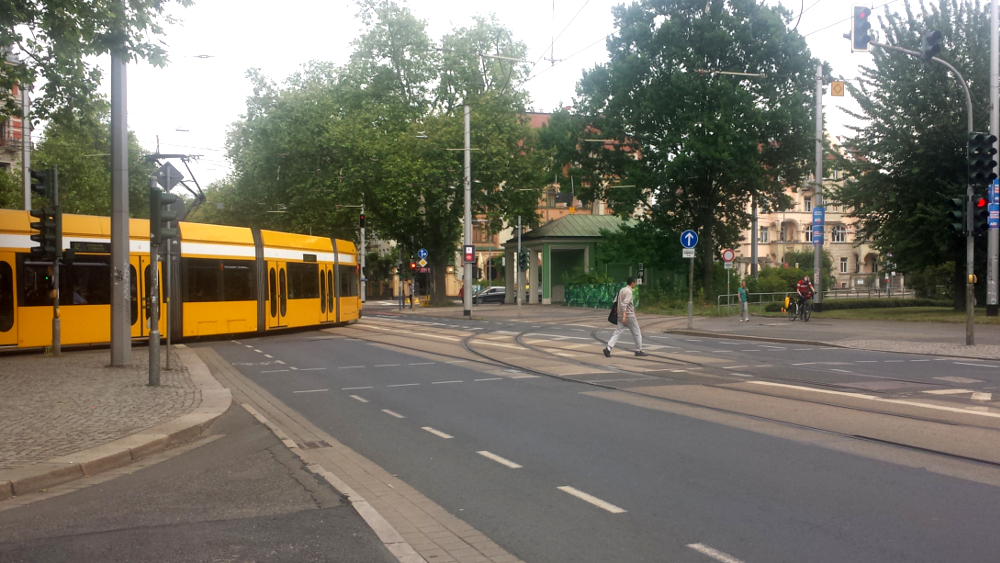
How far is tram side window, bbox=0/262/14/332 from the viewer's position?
18281 mm

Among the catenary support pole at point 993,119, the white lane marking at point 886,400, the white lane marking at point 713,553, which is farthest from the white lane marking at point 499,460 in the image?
the catenary support pole at point 993,119

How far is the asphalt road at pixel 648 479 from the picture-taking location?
16.1ft

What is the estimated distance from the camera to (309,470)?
7105mm

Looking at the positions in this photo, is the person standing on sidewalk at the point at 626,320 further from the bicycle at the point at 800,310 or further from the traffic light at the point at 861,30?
the bicycle at the point at 800,310

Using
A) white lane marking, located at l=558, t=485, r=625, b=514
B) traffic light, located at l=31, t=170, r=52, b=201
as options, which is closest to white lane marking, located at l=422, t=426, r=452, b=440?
white lane marking, located at l=558, t=485, r=625, b=514

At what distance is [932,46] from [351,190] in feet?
109

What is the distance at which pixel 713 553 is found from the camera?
472 centimetres

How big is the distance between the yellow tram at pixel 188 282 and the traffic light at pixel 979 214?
59.5 ft

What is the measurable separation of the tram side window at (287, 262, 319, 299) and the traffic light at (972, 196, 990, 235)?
60.8 ft

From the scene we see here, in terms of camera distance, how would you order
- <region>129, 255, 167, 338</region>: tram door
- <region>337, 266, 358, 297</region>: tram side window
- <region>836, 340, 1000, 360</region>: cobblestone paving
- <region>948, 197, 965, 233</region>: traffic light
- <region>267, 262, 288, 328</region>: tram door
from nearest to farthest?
<region>836, 340, 1000, 360</region>: cobblestone paving
<region>948, 197, 965, 233</region>: traffic light
<region>129, 255, 167, 338</region>: tram door
<region>267, 262, 288, 328</region>: tram door
<region>337, 266, 358, 297</region>: tram side window

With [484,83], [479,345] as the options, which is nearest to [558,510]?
[479,345]

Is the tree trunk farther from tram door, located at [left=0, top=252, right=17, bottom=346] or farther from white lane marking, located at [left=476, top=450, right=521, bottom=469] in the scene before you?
white lane marking, located at [left=476, top=450, right=521, bottom=469]

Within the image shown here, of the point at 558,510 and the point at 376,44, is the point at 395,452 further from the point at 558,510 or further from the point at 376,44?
the point at 376,44

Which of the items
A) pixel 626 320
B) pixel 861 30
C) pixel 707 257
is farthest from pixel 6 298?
pixel 707 257
